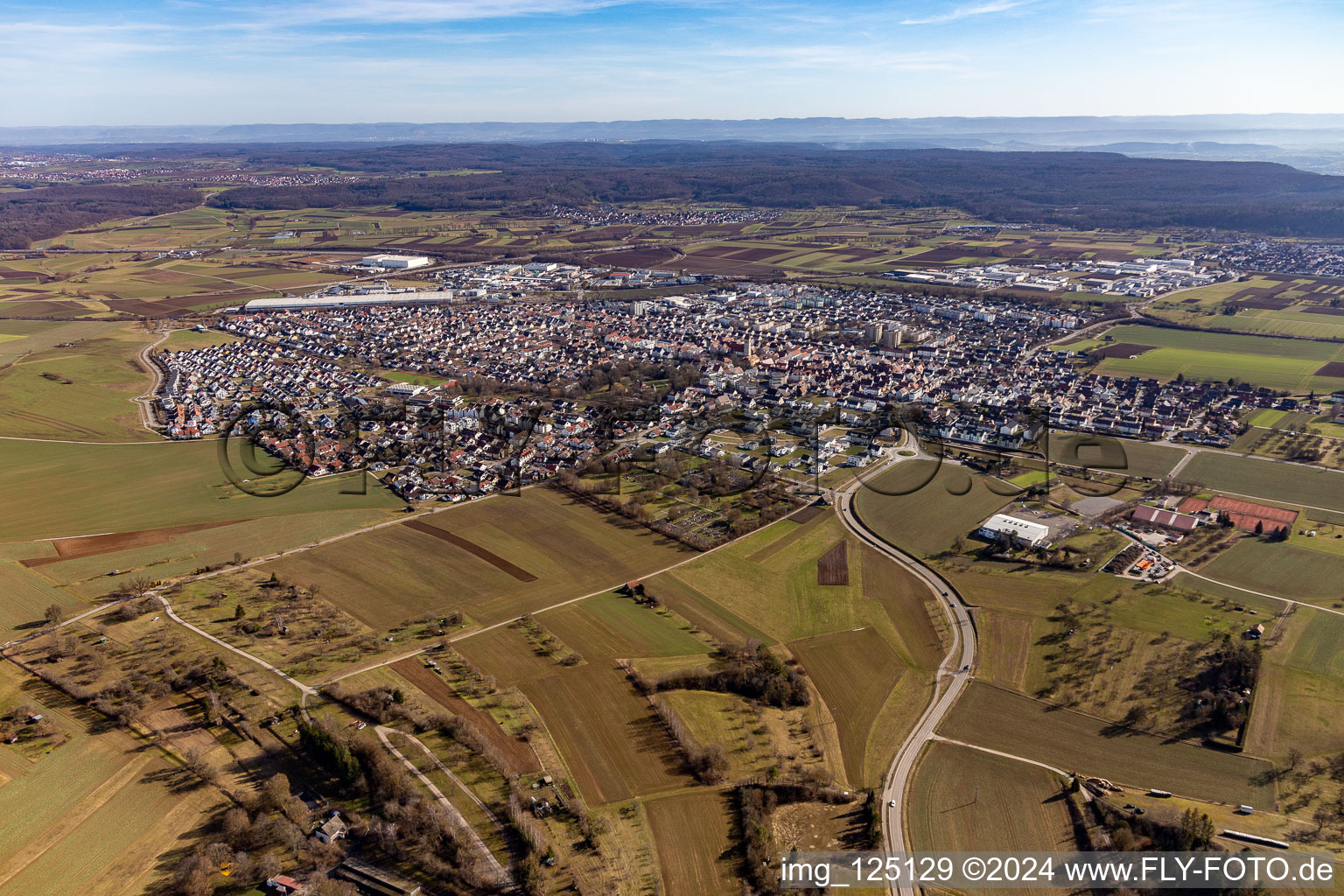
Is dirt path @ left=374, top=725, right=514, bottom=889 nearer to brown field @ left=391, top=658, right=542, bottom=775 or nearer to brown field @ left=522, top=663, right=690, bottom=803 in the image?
brown field @ left=391, top=658, right=542, bottom=775

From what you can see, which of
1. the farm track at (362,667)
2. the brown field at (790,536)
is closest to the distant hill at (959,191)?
the brown field at (790,536)

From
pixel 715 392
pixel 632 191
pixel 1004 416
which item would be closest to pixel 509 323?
pixel 715 392

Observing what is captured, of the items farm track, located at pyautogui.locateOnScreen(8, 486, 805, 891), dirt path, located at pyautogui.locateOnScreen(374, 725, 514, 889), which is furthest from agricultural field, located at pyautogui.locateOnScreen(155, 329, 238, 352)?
dirt path, located at pyautogui.locateOnScreen(374, 725, 514, 889)

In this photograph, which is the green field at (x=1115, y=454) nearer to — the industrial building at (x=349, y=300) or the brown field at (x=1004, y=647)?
the brown field at (x=1004, y=647)

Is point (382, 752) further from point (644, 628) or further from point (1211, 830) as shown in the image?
point (1211, 830)

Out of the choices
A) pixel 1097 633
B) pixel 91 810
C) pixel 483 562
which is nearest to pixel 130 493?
pixel 483 562
